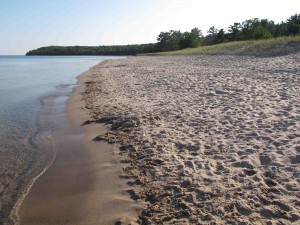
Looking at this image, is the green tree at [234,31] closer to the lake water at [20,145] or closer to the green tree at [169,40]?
the green tree at [169,40]

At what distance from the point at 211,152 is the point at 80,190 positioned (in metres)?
2.49

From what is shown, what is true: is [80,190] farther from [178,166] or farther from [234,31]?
[234,31]

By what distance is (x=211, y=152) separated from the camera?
19.3ft

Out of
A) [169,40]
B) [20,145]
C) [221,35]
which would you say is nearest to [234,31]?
[221,35]

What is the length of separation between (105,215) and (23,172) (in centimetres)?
242

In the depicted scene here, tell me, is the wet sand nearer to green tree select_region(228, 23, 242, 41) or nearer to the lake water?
the lake water

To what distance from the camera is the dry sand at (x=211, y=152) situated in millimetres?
4090

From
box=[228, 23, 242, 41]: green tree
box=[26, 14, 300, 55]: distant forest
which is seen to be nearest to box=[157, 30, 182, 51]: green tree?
box=[26, 14, 300, 55]: distant forest

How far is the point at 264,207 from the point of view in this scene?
157 inches

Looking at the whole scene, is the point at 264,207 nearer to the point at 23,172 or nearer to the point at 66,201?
the point at 66,201

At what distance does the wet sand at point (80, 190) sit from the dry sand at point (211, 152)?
25 cm

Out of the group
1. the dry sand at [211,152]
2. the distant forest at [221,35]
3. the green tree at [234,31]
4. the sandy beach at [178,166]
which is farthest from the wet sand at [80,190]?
the green tree at [234,31]

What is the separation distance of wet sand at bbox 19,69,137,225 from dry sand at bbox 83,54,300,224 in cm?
25

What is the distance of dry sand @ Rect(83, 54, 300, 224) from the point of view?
4090mm
